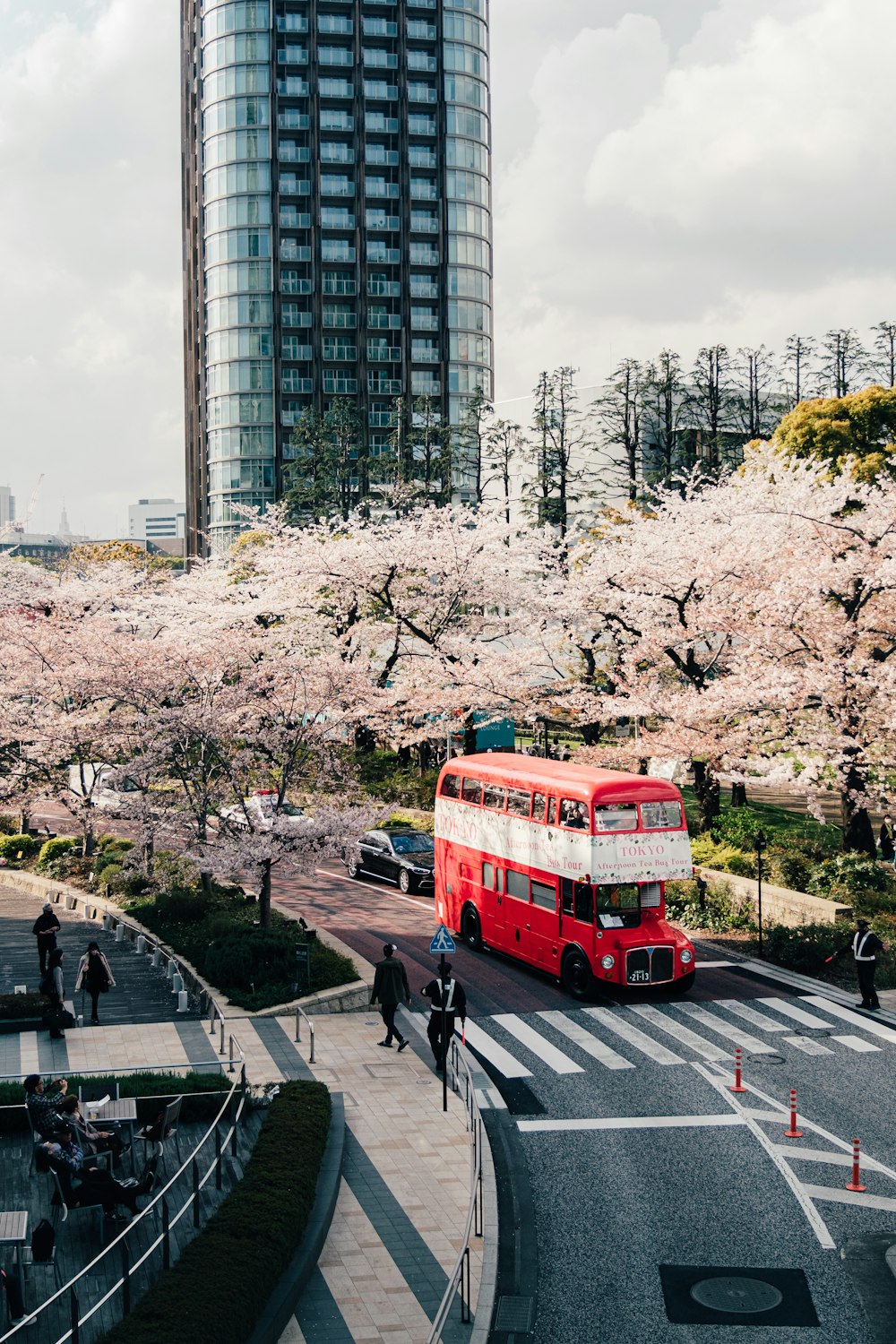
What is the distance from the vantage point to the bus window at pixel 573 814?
76.5ft

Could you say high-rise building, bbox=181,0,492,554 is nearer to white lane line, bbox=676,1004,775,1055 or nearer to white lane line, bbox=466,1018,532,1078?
white lane line, bbox=676,1004,775,1055

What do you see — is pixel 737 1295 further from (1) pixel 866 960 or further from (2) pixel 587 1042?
(1) pixel 866 960

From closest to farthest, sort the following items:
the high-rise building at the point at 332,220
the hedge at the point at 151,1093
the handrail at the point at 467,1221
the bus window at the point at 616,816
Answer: the handrail at the point at 467,1221
the hedge at the point at 151,1093
the bus window at the point at 616,816
the high-rise building at the point at 332,220

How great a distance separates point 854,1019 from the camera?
22578 mm

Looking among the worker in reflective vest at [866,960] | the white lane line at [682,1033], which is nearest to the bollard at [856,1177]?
the white lane line at [682,1033]

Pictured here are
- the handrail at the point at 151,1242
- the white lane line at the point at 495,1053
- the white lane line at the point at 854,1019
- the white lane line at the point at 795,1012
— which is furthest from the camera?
the white lane line at the point at 795,1012

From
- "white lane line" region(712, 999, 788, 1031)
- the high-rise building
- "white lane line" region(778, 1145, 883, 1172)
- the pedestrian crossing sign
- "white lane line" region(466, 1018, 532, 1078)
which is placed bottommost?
"white lane line" region(712, 999, 788, 1031)

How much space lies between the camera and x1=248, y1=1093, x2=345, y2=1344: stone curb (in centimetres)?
1130

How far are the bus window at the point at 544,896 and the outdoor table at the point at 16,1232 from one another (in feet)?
47.2

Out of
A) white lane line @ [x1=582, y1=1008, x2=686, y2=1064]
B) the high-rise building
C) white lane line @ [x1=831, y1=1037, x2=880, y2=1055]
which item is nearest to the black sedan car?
white lane line @ [x1=582, y1=1008, x2=686, y2=1064]

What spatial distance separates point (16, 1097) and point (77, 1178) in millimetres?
3885

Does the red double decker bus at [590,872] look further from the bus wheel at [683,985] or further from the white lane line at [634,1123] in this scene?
the white lane line at [634,1123]

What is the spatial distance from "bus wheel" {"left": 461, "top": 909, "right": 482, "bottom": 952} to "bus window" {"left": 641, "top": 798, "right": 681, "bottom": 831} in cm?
612

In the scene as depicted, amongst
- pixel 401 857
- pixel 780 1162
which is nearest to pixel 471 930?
pixel 401 857
